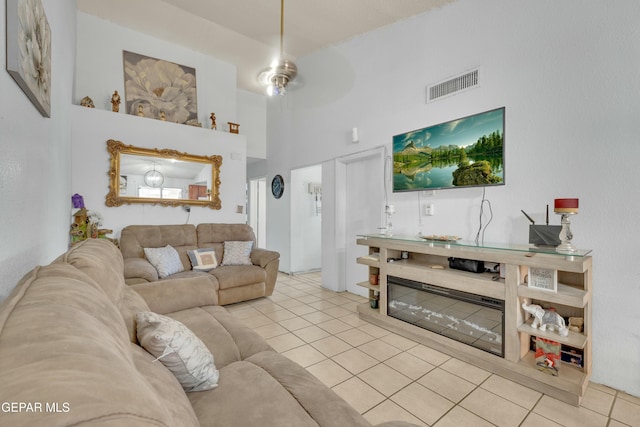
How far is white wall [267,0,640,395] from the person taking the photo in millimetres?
1903

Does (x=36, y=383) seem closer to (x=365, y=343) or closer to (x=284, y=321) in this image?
(x=365, y=343)

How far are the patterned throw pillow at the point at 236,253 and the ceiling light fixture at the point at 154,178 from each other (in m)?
1.30

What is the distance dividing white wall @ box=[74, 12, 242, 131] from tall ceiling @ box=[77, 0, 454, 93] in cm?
11

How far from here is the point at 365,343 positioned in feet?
8.35

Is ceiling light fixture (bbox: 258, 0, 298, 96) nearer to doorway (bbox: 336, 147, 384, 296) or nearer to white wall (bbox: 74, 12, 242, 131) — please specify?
doorway (bbox: 336, 147, 384, 296)

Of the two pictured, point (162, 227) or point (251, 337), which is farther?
point (162, 227)

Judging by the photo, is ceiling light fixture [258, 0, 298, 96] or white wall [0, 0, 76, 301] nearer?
white wall [0, 0, 76, 301]

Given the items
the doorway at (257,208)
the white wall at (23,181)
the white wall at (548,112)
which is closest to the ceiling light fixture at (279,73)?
the white wall at (548,112)

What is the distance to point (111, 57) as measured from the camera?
3.85 m

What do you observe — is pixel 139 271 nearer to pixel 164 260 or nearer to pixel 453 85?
pixel 164 260

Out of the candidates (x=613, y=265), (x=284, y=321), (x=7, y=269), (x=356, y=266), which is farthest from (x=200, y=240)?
(x=613, y=265)

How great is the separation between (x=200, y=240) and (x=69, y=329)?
364 cm

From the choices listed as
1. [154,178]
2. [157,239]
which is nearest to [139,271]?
[157,239]

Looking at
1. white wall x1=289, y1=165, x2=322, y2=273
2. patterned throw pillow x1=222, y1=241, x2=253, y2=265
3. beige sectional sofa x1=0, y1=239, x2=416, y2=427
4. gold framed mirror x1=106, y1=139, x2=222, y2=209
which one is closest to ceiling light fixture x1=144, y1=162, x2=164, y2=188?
gold framed mirror x1=106, y1=139, x2=222, y2=209
